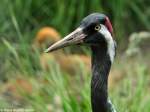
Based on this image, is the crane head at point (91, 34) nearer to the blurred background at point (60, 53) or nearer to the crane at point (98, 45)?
the crane at point (98, 45)

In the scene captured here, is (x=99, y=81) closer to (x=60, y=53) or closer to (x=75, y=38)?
(x=75, y=38)

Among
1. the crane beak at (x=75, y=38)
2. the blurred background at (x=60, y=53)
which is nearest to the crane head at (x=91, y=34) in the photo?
the crane beak at (x=75, y=38)

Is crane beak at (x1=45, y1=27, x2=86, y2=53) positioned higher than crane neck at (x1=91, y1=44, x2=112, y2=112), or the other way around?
crane beak at (x1=45, y1=27, x2=86, y2=53)

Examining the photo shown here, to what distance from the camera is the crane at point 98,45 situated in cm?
467

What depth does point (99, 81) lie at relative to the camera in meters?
4.77

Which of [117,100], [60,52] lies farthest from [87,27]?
[60,52]

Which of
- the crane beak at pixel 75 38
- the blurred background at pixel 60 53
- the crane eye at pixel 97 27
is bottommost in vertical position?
the crane beak at pixel 75 38

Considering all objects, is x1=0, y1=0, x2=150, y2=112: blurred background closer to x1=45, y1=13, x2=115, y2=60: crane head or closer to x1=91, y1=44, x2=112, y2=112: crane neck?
x1=91, y1=44, x2=112, y2=112: crane neck

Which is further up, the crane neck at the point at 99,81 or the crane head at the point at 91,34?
the crane head at the point at 91,34

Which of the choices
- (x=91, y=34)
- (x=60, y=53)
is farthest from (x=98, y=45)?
(x=60, y=53)

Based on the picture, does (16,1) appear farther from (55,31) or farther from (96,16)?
(96,16)

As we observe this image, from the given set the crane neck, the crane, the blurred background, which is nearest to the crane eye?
the crane

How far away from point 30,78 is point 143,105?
3.52 feet

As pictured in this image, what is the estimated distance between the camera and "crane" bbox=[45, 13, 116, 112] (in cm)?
467
